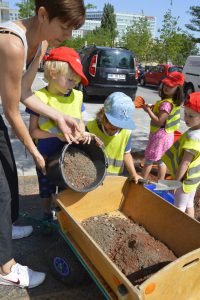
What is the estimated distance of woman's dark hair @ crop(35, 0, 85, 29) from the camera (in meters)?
1.70

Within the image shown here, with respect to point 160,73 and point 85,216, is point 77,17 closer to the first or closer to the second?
point 85,216

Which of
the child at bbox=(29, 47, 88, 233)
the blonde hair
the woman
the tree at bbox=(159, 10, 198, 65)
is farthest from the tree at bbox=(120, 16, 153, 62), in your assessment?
the woman

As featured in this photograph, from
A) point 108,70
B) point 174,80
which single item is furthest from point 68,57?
point 108,70

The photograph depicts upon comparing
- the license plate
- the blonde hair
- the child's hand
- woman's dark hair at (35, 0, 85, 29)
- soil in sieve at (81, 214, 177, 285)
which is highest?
woman's dark hair at (35, 0, 85, 29)

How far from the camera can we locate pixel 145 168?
3887mm

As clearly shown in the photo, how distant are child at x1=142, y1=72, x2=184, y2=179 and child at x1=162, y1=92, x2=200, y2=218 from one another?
940mm

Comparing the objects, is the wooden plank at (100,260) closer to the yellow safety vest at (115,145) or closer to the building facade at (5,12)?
the yellow safety vest at (115,145)

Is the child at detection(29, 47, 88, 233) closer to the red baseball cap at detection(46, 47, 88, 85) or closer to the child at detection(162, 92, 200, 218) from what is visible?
the red baseball cap at detection(46, 47, 88, 85)

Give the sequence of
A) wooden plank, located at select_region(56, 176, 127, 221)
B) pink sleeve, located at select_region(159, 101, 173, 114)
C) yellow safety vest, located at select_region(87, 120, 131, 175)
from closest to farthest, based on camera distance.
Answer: wooden plank, located at select_region(56, 176, 127, 221), yellow safety vest, located at select_region(87, 120, 131, 175), pink sleeve, located at select_region(159, 101, 173, 114)

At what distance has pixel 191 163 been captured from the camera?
8.50 feet

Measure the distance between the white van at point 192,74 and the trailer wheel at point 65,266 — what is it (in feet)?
38.8

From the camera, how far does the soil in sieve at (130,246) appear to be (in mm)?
2046

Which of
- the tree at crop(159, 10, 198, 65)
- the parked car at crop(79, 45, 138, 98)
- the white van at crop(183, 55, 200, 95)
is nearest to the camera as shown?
the parked car at crop(79, 45, 138, 98)

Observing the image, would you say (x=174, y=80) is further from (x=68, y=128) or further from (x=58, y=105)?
(x=68, y=128)
